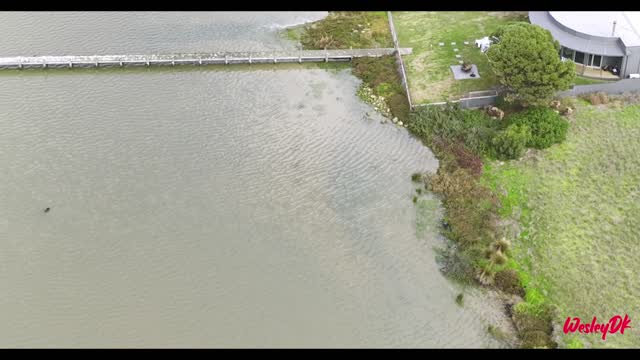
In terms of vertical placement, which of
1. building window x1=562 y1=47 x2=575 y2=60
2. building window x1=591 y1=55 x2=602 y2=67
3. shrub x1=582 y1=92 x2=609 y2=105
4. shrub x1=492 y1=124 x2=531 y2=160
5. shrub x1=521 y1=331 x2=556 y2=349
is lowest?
shrub x1=521 y1=331 x2=556 y2=349

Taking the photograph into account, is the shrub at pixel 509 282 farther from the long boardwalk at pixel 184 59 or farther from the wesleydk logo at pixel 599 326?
the long boardwalk at pixel 184 59

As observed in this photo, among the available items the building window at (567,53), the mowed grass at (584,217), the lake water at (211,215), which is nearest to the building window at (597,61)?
the building window at (567,53)

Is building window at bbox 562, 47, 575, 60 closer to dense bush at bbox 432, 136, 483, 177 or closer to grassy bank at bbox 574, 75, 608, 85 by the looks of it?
grassy bank at bbox 574, 75, 608, 85

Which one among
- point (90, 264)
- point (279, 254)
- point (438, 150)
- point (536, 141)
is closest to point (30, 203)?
point (90, 264)

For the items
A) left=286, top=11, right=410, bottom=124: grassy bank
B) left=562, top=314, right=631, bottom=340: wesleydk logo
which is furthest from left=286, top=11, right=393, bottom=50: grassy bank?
left=562, top=314, right=631, bottom=340: wesleydk logo
